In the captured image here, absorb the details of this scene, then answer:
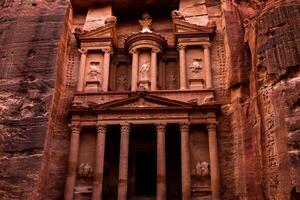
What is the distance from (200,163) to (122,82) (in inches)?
188

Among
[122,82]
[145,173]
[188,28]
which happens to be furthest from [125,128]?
[188,28]

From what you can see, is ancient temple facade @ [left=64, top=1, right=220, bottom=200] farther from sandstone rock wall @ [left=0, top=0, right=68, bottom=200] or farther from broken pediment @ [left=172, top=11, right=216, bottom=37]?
sandstone rock wall @ [left=0, top=0, right=68, bottom=200]

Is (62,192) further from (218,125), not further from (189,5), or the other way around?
(189,5)

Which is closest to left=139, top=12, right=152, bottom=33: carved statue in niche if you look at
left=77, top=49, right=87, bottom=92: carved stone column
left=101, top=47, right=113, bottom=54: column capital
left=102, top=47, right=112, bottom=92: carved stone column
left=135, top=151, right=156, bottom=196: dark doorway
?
left=101, top=47, right=113, bottom=54: column capital

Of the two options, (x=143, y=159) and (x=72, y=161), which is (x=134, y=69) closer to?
A: (x=143, y=159)

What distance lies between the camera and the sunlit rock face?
1095cm

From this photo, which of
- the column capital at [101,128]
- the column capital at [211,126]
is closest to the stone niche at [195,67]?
the column capital at [211,126]

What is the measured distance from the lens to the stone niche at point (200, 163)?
1229 centimetres

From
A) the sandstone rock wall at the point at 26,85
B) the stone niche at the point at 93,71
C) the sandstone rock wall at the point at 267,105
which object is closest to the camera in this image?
the sandstone rock wall at the point at 267,105

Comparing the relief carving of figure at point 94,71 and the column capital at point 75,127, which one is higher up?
the relief carving of figure at point 94,71

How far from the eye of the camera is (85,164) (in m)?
12.9

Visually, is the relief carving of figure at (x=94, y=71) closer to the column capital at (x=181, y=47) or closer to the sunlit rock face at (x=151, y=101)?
the sunlit rock face at (x=151, y=101)

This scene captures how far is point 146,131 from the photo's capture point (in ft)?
46.7

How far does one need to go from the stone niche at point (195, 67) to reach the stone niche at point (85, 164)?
4013mm
